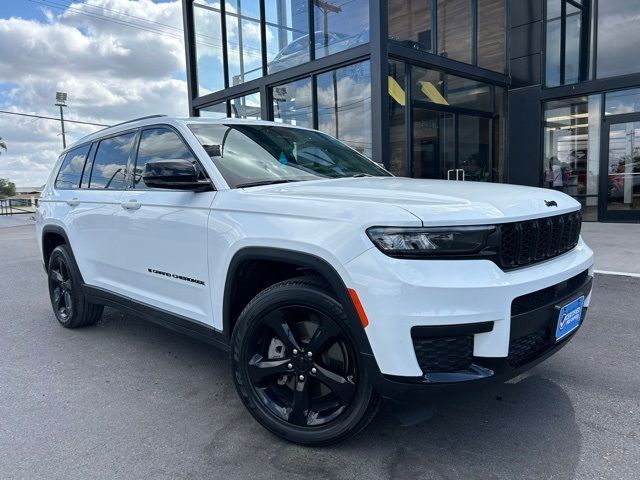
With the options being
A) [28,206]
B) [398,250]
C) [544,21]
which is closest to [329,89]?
[544,21]

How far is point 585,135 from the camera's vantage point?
12.1m

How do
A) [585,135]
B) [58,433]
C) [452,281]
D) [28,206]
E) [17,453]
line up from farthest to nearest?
[28,206], [585,135], [58,433], [17,453], [452,281]

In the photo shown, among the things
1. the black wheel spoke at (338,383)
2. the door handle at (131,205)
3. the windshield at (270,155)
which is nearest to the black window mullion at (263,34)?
the windshield at (270,155)

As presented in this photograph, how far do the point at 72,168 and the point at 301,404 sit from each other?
368 centimetres

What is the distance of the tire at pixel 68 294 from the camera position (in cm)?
460

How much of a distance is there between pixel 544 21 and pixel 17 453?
537 inches

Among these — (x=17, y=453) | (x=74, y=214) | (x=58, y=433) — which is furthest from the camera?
(x=74, y=214)

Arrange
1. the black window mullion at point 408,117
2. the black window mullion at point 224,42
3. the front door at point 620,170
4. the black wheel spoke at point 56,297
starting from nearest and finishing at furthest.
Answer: the black wheel spoke at point 56,297, the black window mullion at point 408,117, the front door at point 620,170, the black window mullion at point 224,42

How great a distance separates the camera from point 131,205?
363 cm

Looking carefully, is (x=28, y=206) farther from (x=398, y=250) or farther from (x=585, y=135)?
(x=398, y=250)

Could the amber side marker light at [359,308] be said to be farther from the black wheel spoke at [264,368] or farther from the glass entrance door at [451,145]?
the glass entrance door at [451,145]

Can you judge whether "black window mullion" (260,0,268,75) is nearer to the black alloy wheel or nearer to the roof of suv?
the roof of suv

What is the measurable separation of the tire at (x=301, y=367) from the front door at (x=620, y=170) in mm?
11529

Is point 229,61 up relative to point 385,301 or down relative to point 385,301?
up
